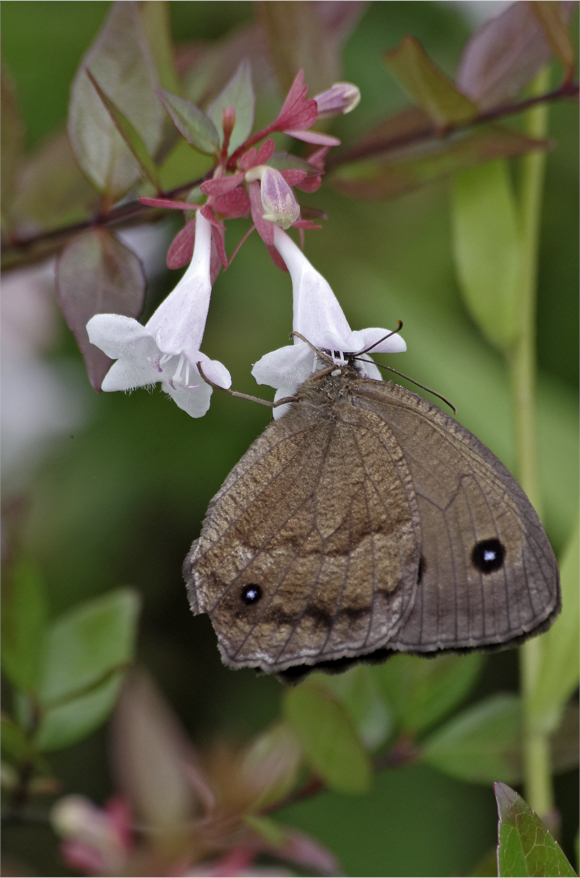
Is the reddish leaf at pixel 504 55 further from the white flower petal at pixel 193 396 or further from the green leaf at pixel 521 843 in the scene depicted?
the green leaf at pixel 521 843

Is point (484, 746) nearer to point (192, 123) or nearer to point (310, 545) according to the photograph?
point (310, 545)

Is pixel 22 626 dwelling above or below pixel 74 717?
above

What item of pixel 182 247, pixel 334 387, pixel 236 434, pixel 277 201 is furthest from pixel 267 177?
pixel 236 434

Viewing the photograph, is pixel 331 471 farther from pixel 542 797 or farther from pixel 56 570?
pixel 56 570

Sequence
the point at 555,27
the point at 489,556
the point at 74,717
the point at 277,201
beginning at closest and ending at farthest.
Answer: the point at 277,201 → the point at 489,556 → the point at 555,27 → the point at 74,717

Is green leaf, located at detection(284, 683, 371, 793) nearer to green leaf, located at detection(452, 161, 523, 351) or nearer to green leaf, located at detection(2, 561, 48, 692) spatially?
green leaf, located at detection(2, 561, 48, 692)

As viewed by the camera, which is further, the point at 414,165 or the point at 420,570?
the point at 414,165

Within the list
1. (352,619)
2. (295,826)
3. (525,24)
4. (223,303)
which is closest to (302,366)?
(352,619)
